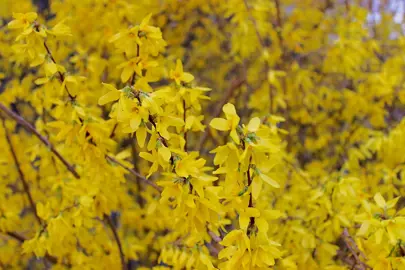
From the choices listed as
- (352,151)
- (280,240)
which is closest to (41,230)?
(280,240)

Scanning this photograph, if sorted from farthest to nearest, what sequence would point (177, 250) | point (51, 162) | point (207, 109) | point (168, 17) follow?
point (207, 109) → point (168, 17) → point (51, 162) → point (177, 250)

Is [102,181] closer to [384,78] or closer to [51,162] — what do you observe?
[51,162]

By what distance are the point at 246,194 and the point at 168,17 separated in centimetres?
205

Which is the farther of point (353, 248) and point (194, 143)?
point (194, 143)

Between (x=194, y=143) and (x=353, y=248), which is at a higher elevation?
(x=353, y=248)

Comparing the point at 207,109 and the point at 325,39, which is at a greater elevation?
the point at 325,39

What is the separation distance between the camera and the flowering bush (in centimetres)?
111

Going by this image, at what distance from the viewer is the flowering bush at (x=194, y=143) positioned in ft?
3.65

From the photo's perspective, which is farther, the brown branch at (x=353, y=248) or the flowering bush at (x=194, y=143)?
the brown branch at (x=353, y=248)

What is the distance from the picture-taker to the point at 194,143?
106 inches

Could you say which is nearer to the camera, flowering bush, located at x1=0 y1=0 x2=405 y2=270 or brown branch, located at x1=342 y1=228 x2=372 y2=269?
flowering bush, located at x1=0 y1=0 x2=405 y2=270

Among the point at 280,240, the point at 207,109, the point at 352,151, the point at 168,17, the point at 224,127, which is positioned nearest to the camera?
the point at 224,127

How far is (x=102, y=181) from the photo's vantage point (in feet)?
5.08

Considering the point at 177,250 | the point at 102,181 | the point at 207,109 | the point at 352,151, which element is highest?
the point at 102,181
